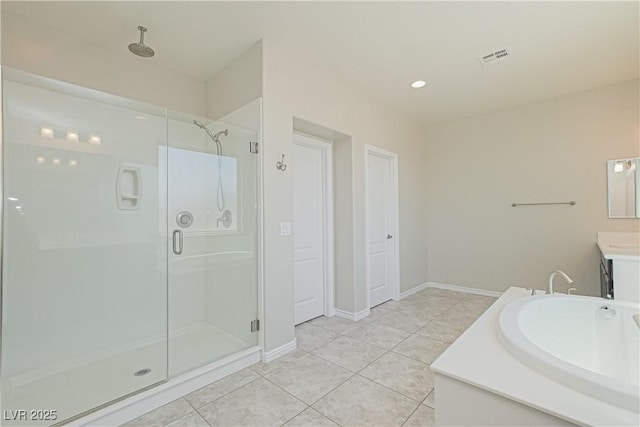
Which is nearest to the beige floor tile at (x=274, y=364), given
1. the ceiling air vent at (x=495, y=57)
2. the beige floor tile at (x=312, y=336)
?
the beige floor tile at (x=312, y=336)

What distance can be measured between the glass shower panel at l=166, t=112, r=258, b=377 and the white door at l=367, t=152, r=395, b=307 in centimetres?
161

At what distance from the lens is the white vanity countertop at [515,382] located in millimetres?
866

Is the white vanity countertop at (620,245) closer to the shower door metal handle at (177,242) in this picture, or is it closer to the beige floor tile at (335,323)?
the beige floor tile at (335,323)

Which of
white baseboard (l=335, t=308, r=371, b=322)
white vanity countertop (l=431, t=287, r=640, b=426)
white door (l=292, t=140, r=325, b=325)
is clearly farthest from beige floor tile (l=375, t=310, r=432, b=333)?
white vanity countertop (l=431, t=287, r=640, b=426)

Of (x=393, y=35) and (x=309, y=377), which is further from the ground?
(x=393, y=35)

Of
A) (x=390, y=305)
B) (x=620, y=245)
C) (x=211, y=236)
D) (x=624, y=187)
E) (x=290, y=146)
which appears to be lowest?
(x=390, y=305)

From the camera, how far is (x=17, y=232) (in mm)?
1905

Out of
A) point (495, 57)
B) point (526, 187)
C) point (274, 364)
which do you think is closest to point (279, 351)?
point (274, 364)

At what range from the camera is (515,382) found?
102 centimetres

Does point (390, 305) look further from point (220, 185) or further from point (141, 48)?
point (141, 48)

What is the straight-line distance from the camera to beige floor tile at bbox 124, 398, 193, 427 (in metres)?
1.58

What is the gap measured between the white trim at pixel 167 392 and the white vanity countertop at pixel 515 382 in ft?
5.12

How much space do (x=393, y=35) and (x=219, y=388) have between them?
2980 mm

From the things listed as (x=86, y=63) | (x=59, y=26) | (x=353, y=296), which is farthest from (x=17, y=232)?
(x=353, y=296)
